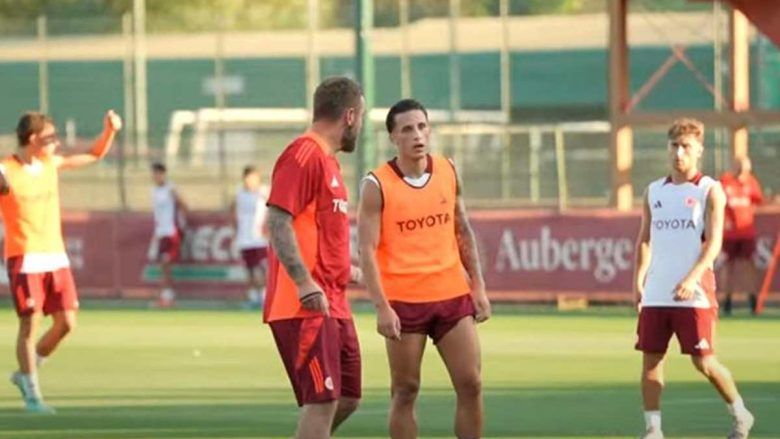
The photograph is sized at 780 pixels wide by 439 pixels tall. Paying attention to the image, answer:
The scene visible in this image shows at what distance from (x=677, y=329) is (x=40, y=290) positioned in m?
5.08

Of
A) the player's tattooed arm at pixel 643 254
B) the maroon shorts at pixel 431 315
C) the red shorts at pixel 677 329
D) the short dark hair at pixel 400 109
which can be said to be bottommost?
the red shorts at pixel 677 329

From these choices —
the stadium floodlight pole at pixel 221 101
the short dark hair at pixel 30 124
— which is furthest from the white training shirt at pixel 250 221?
the short dark hair at pixel 30 124

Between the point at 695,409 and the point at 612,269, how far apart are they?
1497cm

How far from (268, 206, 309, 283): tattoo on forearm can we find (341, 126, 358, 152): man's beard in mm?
500

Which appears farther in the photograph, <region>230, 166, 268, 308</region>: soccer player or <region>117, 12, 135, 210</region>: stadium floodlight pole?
<region>117, 12, 135, 210</region>: stadium floodlight pole

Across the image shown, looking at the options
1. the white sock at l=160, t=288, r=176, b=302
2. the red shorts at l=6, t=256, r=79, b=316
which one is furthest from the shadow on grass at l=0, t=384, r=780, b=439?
the white sock at l=160, t=288, r=176, b=302

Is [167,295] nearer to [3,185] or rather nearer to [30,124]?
[30,124]

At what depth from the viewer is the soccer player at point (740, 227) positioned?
3070 centimetres

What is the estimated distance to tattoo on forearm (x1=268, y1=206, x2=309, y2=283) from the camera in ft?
36.9

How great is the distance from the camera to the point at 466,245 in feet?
43.8

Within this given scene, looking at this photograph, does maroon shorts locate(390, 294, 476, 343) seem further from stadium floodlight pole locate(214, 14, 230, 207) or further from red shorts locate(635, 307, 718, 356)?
stadium floodlight pole locate(214, 14, 230, 207)

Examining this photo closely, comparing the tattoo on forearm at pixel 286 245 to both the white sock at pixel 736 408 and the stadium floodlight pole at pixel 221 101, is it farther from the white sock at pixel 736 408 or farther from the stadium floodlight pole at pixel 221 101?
the stadium floodlight pole at pixel 221 101

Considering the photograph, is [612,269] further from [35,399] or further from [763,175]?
[35,399]

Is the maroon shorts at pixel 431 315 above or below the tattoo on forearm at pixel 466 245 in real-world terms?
below
